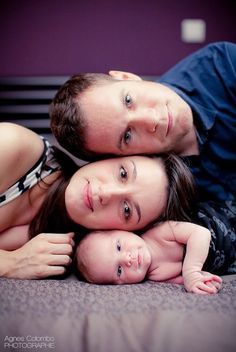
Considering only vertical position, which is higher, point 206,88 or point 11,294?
point 206,88

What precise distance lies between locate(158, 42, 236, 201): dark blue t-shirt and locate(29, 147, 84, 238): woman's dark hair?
1.37 ft

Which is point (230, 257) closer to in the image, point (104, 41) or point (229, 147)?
point (229, 147)

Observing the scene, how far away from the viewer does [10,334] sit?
68cm

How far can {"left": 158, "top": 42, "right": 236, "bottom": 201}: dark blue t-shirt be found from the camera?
1.39m

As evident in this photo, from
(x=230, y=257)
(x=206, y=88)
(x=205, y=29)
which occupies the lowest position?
(x=230, y=257)

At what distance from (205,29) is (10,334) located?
1.97 m

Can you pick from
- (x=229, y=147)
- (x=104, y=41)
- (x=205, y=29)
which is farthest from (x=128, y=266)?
(x=205, y=29)

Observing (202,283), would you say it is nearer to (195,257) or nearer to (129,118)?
(195,257)

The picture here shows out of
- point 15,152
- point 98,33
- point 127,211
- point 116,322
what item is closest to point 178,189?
point 127,211

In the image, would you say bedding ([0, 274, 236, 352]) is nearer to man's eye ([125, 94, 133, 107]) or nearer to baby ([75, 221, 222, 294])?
baby ([75, 221, 222, 294])

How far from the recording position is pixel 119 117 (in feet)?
3.79

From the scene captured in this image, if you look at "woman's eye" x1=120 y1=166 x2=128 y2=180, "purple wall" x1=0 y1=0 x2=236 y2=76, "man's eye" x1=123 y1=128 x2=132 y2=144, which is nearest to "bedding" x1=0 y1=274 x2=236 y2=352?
"woman's eye" x1=120 y1=166 x2=128 y2=180

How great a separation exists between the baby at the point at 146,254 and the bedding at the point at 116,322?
8.3 inches

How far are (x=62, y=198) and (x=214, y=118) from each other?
1.87 ft
